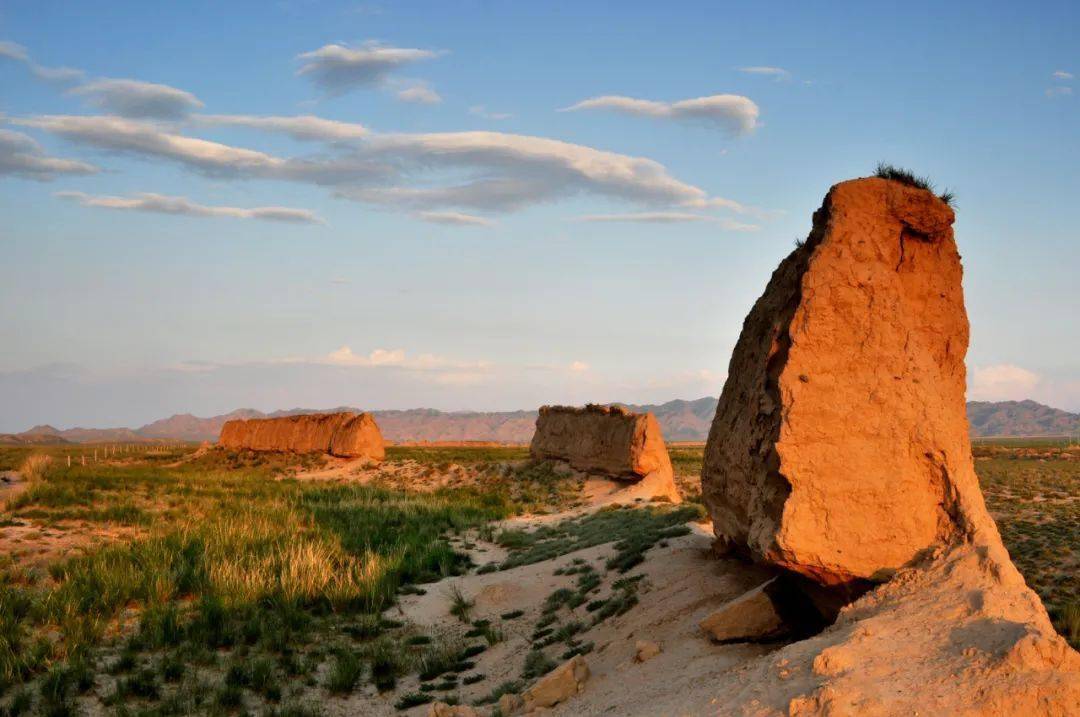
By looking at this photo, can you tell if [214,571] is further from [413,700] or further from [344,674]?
[413,700]

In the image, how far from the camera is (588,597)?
1383 cm

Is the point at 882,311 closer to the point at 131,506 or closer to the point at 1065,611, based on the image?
the point at 1065,611

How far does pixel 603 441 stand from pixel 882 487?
27.1m

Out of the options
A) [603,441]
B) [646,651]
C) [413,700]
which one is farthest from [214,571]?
[603,441]

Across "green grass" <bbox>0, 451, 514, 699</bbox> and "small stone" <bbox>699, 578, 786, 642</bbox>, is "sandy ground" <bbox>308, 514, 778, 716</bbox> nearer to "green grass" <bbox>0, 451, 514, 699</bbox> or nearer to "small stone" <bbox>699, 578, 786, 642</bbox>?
"small stone" <bbox>699, 578, 786, 642</bbox>

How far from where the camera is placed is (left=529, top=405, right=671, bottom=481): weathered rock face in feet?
104

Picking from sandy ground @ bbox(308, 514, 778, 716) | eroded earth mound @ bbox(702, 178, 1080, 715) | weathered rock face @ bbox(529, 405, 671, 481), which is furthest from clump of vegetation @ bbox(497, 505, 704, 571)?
weathered rock face @ bbox(529, 405, 671, 481)

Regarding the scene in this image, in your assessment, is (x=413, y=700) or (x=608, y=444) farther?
(x=608, y=444)

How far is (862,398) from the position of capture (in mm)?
8266

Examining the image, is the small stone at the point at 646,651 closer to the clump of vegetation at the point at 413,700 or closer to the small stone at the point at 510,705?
the small stone at the point at 510,705

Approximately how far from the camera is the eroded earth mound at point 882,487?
19.7 ft

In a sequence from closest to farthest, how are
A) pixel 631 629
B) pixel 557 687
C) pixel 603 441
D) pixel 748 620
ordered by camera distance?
pixel 748 620, pixel 557 687, pixel 631 629, pixel 603 441

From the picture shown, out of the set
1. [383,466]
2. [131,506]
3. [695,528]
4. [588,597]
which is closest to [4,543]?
[131,506]

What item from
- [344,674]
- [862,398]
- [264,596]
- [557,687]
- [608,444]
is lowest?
[344,674]
